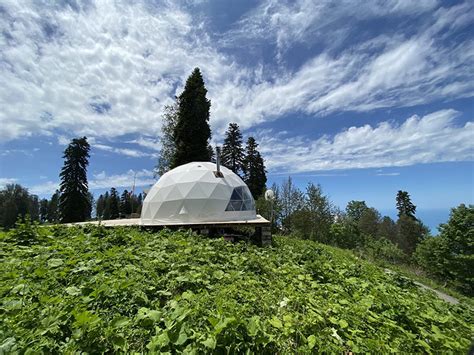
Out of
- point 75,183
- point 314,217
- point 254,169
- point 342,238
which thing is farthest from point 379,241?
point 75,183

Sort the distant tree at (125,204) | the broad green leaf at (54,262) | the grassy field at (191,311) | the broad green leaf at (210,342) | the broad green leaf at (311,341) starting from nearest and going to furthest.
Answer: the broad green leaf at (210,342) < the grassy field at (191,311) < the broad green leaf at (311,341) < the broad green leaf at (54,262) < the distant tree at (125,204)

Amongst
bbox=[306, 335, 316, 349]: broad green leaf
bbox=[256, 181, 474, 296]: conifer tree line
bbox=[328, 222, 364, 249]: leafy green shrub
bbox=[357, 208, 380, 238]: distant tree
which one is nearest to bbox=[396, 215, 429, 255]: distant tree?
bbox=[357, 208, 380, 238]: distant tree

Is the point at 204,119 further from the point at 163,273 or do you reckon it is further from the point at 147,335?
the point at 147,335

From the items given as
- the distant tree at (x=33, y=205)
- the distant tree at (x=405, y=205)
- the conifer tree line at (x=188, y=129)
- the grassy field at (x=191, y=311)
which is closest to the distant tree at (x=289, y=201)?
the conifer tree line at (x=188, y=129)

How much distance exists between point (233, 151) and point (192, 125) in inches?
630

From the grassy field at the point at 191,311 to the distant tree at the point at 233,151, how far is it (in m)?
34.6

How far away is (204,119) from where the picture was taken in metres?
24.8

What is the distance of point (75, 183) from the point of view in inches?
1185

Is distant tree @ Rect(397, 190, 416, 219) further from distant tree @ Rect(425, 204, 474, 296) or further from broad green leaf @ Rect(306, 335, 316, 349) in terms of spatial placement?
broad green leaf @ Rect(306, 335, 316, 349)

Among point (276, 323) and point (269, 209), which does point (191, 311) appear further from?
point (269, 209)

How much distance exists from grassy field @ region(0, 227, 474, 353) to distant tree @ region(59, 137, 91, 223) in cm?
2923

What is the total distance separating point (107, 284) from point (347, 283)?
13.7 feet

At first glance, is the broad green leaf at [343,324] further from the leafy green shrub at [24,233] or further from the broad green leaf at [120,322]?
the leafy green shrub at [24,233]

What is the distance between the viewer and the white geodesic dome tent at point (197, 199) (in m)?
12.2
